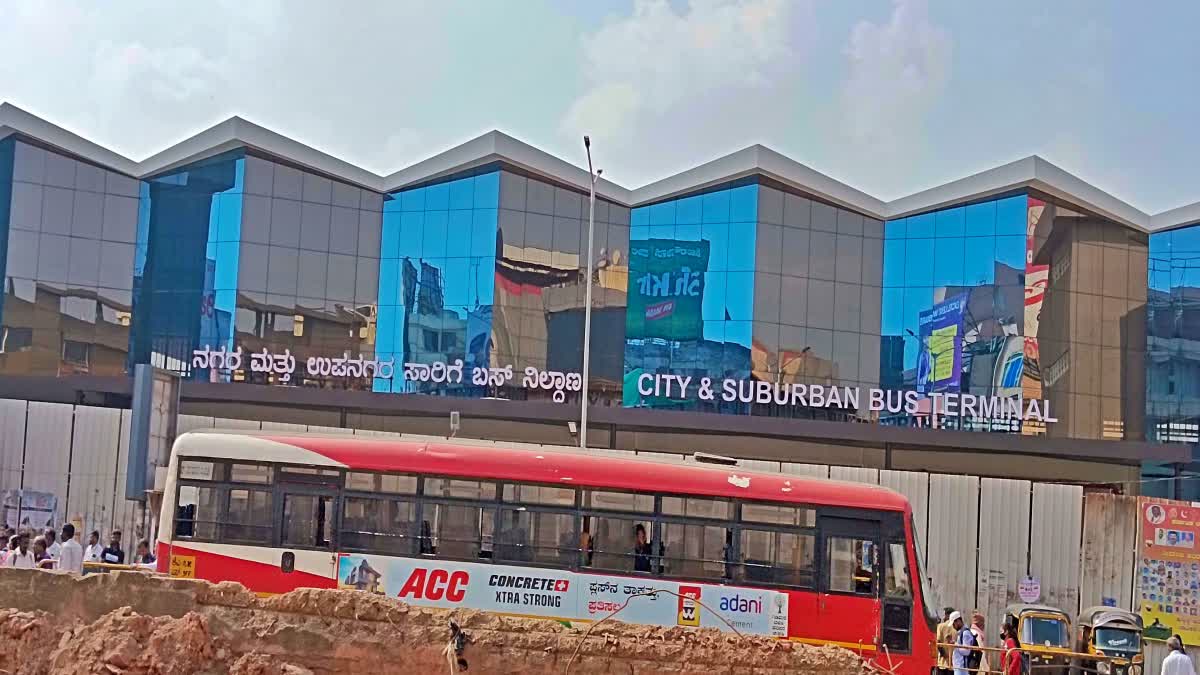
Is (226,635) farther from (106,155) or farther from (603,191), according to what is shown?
(106,155)

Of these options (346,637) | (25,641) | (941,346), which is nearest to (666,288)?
(941,346)

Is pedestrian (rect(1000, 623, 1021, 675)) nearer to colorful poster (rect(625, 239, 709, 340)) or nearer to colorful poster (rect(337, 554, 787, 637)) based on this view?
colorful poster (rect(337, 554, 787, 637))

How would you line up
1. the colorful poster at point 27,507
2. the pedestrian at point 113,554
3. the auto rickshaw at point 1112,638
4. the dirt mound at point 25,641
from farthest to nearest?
the colorful poster at point 27,507
the auto rickshaw at point 1112,638
the pedestrian at point 113,554
the dirt mound at point 25,641

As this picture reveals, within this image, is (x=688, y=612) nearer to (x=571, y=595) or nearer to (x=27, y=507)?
(x=571, y=595)

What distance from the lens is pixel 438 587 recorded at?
1538 cm

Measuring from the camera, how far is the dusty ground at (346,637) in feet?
37.2

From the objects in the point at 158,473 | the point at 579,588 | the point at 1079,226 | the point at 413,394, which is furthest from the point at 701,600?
the point at 1079,226

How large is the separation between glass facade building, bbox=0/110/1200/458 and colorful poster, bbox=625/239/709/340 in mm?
61

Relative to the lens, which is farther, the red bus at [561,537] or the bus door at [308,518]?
the bus door at [308,518]

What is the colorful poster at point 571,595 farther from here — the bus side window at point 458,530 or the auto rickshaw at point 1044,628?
the auto rickshaw at point 1044,628

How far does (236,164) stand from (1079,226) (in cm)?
2279

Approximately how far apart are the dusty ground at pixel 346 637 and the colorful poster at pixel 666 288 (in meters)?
21.4

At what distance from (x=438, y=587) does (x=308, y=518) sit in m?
1.95

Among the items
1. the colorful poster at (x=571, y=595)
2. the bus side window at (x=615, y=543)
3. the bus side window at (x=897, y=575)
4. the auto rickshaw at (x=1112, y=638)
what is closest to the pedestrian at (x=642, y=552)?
the bus side window at (x=615, y=543)
